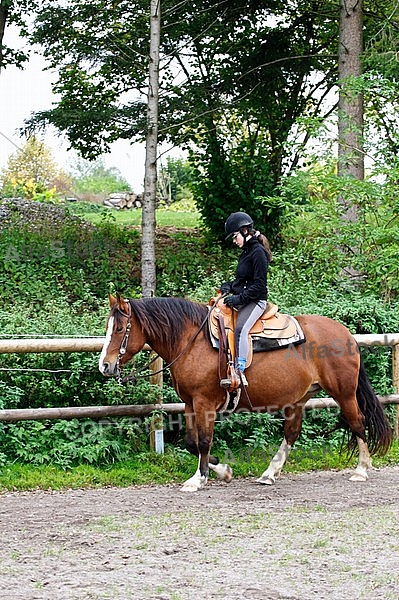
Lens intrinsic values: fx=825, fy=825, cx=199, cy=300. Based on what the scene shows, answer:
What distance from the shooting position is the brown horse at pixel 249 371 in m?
7.18

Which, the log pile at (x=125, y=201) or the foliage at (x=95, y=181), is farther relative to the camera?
the foliage at (x=95, y=181)

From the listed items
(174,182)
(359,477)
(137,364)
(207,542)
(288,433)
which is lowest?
(359,477)

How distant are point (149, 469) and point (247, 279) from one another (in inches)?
81.8

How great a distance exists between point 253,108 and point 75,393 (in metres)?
8.71

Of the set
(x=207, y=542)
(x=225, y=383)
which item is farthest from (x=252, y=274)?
(x=207, y=542)

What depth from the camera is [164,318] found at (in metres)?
7.29

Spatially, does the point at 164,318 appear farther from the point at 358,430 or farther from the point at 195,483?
the point at 358,430

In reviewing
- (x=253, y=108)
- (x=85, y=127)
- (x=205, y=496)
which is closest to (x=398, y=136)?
(x=253, y=108)

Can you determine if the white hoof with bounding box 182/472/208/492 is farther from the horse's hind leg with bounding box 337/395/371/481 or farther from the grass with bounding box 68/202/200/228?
the grass with bounding box 68/202/200/228

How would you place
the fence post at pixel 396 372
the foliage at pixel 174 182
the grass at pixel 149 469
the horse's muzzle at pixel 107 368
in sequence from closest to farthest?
the horse's muzzle at pixel 107 368 < the grass at pixel 149 469 < the fence post at pixel 396 372 < the foliage at pixel 174 182

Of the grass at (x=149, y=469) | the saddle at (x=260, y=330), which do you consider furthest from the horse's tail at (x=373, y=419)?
the saddle at (x=260, y=330)

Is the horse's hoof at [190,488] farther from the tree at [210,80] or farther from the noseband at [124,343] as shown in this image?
the tree at [210,80]

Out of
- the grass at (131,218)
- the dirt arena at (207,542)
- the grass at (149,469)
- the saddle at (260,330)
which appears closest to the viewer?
the dirt arena at (207,542)

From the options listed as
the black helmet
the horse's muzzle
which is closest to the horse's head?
the horse's muzzle
